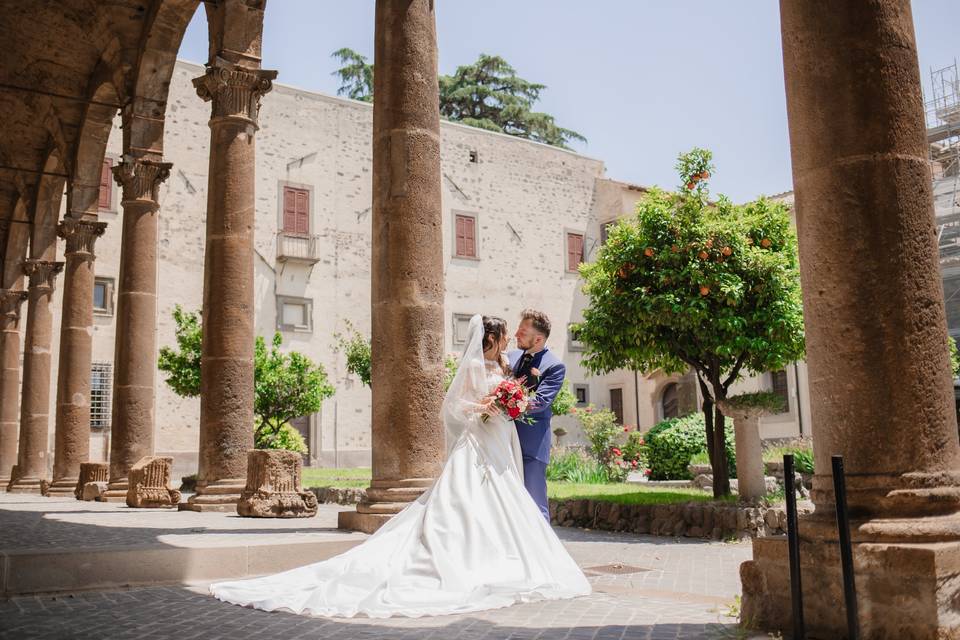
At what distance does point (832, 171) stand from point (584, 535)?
7.86 metres

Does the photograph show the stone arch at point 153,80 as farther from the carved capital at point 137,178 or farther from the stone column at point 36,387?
the stone column at point 36,387

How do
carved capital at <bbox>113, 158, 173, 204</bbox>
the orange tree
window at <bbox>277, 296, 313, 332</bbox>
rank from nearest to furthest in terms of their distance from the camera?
the orange tree → carved capital at <bbox>113, 158, 173, 204</bbox> → window at <bbox>277, 296, 313, 332</bbox>

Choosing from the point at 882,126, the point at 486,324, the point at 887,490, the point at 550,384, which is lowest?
the point at 887,490

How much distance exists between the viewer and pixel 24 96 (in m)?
14.9

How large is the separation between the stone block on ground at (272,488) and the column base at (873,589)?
19.6 feet

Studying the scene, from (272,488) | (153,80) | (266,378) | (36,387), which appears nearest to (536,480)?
(272,488)

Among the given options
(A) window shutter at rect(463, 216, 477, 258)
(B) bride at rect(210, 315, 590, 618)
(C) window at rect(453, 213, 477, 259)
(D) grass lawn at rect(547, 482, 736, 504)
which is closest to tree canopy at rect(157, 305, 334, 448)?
(D) grass lawn at rect(547, 482, 736, 504)

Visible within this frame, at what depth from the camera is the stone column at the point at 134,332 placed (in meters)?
11.9

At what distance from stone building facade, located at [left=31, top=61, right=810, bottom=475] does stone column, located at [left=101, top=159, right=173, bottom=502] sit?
10.6 m

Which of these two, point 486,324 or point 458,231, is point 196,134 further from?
point 486,324

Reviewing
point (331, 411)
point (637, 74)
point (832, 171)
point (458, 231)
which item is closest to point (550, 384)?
point (832, 171)

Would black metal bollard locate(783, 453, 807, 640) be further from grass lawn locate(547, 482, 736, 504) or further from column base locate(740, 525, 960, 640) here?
grass lawn locate(547, 482, 736, 504)

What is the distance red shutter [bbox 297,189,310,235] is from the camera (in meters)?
25.3

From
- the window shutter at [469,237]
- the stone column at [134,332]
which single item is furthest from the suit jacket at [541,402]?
the window shutter at [469,237]
